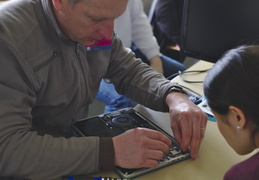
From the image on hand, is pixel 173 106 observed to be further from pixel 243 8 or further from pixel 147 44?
pixel 147 44

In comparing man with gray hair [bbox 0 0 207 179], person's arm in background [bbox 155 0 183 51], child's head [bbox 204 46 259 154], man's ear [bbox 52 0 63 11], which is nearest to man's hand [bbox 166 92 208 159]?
man with gray hair [bbox 0 0 207 179]

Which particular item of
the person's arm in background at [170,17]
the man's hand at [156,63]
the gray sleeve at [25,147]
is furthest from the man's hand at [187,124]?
the person's arm in background at [170,17]

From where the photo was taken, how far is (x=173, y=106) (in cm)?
99

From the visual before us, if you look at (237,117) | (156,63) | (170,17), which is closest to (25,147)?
(237,117)

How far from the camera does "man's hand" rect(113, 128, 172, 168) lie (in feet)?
2.51

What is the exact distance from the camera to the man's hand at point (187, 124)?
85cm

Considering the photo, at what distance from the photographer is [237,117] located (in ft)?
2.32

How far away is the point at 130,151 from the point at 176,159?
0.13 m

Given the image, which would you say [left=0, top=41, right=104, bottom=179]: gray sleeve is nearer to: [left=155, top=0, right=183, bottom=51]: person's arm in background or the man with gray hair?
the man with gray hair

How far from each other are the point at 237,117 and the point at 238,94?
6 cm

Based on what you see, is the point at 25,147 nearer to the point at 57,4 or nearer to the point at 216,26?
the point at 57,4

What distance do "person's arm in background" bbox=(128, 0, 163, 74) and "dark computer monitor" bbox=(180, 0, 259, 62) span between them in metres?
0.69

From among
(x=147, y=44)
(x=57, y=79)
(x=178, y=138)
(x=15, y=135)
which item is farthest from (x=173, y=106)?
(x=147, y=44)

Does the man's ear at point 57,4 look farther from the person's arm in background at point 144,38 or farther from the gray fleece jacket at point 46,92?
the person's arm in background at point 144,38
